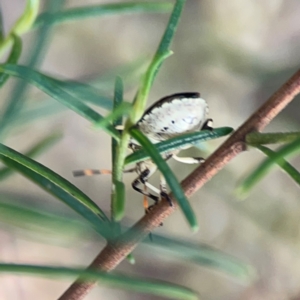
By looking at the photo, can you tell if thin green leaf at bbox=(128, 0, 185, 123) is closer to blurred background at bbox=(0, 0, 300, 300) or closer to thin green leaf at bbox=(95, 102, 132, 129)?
thin green leaf at bbox=(95, 102, 132, 129)

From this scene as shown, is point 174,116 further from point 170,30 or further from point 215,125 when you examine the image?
point 215,125

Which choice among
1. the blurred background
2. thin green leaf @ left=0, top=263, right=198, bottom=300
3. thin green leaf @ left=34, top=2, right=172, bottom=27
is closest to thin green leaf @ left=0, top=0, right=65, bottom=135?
thin green leaf @ left=34, top=2, right=172, bottom=27

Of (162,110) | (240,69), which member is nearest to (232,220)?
(240,69)

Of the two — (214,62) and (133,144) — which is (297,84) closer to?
(133,144)

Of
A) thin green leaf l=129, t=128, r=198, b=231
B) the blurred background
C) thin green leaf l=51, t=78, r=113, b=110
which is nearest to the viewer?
thin green leaf l=129, t=128, r=198, b=231

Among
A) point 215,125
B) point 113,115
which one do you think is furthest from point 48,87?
point 215,125

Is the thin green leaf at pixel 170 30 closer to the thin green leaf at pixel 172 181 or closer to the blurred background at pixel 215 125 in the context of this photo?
the thin green leaf at pixel 172 181

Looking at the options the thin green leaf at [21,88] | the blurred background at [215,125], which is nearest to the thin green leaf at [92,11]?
the thin green leaf at [21,88]
